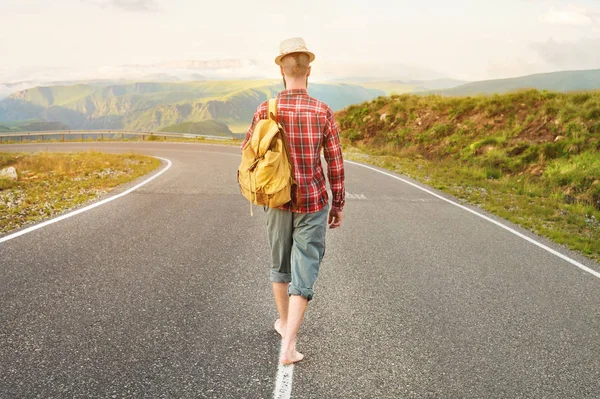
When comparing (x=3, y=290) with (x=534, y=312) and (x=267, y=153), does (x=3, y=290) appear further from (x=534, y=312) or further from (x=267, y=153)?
(x=534, y=312)

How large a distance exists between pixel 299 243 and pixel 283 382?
95 centimetres

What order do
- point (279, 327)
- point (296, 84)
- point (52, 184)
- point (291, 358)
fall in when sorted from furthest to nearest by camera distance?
point (52, 184) < point (279, 327) < point (291, 358) < point (296, 84)

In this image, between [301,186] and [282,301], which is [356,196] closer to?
[282,301]

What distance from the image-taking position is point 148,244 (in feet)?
20.6

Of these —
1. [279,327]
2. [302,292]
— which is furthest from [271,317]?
[302,292]

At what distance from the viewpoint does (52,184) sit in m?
11.6

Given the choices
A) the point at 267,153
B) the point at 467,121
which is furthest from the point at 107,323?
the point at 467,121

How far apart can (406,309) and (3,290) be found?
3952mm

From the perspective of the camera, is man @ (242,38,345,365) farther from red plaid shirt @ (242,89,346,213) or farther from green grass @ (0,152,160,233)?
green grass @ (0,152,160,233)

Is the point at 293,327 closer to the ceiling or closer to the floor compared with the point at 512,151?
closer to the ceiling

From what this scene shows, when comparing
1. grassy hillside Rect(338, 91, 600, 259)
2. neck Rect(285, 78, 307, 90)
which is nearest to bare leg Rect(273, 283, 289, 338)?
neck Rect(285, 78, 307, 90)

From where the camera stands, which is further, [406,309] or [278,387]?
[406,309]

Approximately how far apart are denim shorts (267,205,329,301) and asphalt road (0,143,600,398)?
0.65m

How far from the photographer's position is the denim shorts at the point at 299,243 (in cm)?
321
